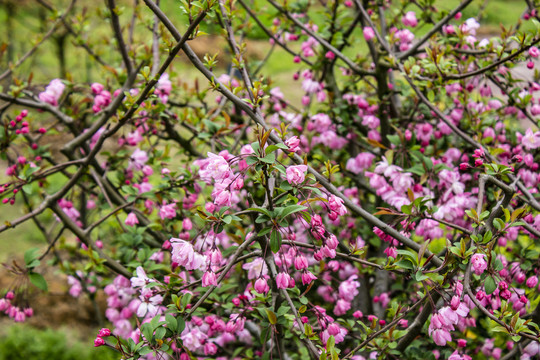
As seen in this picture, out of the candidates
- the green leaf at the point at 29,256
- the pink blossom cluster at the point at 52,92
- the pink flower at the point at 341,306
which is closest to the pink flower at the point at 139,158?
the pink blossom cluster at the point at 52,92

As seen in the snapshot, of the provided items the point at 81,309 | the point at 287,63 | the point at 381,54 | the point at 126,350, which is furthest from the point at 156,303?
the point at 287,63

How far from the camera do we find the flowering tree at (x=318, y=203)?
4.02 ft

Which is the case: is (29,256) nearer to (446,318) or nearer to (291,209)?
(291,209)

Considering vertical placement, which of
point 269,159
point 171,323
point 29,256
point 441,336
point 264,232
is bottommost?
point 441,336

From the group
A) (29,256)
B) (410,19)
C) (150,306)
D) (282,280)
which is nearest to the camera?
(282,280)

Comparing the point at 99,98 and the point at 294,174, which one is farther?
the point at 99,98

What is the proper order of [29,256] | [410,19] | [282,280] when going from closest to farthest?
[282,280]
[29,256]
[410,19]

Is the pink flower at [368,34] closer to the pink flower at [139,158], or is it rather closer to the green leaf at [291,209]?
the pink flower at [139,158]

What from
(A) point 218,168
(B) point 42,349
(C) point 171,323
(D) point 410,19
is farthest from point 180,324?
(B) point 42,349

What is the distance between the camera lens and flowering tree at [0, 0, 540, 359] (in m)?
1.23

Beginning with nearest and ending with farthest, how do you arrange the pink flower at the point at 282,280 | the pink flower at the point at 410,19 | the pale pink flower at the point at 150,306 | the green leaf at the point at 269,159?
the green leaf at the point at 269,159 < the pink flower at the point at 282,280 < the pale pink flower at the point at 150,306 < the pink flower at the point at 410,19

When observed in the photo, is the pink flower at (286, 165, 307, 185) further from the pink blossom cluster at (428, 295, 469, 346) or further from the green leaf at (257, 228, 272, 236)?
the pink blossom cluster at (428, 295, 469, 346)

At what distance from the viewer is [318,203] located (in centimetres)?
173

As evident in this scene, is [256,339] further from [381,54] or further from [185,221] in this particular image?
[381,54]
